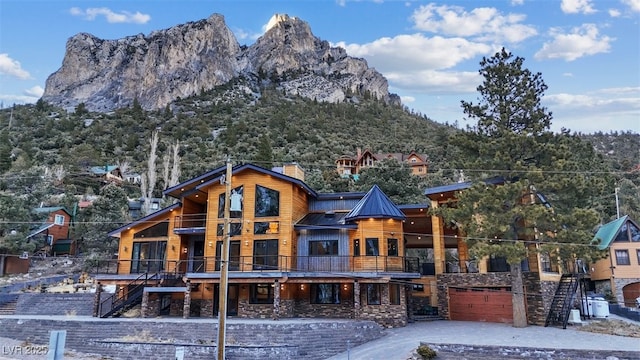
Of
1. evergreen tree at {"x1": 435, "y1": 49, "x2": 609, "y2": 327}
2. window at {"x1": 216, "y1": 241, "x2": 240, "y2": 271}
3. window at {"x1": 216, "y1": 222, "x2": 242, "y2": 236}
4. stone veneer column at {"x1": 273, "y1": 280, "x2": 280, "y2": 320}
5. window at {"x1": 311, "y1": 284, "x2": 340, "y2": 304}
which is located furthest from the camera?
window at {"x1": 216, "y1": 222, "x2": 242, "y2": 236}

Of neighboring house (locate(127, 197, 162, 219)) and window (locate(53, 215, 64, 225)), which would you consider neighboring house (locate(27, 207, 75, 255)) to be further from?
neighboring house (locate(127, 197, 162, 219))

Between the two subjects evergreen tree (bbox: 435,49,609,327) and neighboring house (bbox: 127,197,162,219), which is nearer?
evergreen tree (bbox: 435,49,609,327)

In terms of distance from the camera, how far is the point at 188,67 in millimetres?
99500

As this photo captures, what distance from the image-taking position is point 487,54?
21.5 m

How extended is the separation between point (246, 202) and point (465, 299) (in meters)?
13.1

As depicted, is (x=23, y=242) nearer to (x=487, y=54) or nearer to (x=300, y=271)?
(x=300, y=271)

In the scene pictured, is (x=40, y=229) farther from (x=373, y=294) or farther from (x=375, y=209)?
(x=373, y=294)

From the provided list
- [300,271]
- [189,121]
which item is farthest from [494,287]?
[189,121]

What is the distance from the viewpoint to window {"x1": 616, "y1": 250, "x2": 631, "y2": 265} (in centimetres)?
2889

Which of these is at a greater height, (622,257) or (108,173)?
(108,173)

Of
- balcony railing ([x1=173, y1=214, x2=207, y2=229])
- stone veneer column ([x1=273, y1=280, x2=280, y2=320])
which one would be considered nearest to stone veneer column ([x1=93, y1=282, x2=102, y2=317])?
balcony railing ([x1=173, y1=214, x2=207, y2=229])

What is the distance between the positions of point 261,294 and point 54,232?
2825 centimetres

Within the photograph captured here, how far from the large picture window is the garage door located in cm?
1680

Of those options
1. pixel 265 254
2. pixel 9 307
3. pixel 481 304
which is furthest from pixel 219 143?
pixel 481 304
